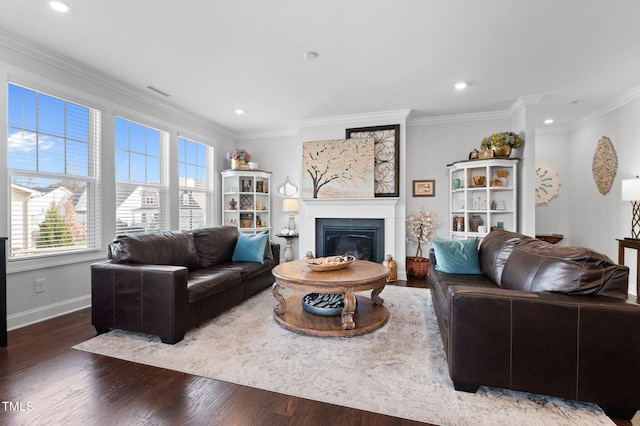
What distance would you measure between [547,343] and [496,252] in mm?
1362

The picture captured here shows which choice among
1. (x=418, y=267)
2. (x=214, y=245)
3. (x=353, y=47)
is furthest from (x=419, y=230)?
(x=214, y=245)

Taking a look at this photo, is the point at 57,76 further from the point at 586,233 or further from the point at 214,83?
the point at 586,233

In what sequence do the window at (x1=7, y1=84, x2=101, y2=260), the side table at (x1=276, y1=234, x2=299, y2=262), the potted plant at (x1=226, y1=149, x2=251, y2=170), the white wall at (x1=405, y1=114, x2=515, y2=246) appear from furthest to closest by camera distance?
the potted plant at (x1=226, y1=149, x2=251, y2=170), the side table at (x1=276, y1=234, x2=299, y2=262), the white wall at (x1=405, y1=114, x2=515, y2=246), the window at (x1=7, y1=84, x2=101, y2=260)

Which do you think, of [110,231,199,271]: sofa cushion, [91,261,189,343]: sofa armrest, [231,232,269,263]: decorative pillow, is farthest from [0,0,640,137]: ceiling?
[91,261,189,343]: sofa armrest

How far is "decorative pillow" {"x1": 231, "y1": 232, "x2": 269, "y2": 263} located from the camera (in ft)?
12.8

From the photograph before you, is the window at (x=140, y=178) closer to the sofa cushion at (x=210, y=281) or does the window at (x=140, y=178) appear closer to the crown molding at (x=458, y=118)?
the sofa cushion at (x=210, y=281)

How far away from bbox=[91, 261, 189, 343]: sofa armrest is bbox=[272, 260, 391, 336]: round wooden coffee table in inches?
33.8

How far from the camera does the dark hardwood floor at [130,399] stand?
1.57 meters

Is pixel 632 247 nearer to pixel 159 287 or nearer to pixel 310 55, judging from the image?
pixel 310 55

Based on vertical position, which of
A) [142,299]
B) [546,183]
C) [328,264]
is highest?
[546,183]

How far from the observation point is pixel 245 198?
5.85 m

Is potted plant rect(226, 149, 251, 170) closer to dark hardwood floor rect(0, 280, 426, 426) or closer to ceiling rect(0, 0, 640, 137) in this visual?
ceiling rect(0, 0, 640, 137)

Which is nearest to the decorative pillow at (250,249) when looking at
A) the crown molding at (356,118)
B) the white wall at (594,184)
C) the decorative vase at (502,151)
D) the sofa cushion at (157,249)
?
the sofa cushion at (157,249)

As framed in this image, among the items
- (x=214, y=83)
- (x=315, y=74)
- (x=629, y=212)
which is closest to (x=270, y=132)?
(x=214, y=83)
